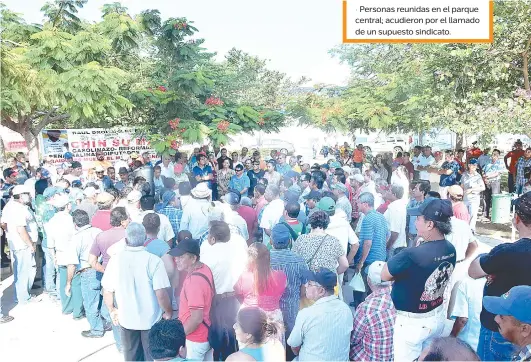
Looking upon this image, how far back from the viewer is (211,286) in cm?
354

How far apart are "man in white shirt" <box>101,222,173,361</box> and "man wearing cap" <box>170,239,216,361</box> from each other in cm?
23

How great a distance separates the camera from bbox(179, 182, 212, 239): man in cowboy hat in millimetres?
5652

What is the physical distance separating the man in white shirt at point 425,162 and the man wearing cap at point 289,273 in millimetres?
8876

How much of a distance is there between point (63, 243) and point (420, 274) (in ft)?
13.3

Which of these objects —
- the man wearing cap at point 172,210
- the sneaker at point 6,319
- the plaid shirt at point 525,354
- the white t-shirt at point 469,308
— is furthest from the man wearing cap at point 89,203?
the plaid shirt at point 525,354

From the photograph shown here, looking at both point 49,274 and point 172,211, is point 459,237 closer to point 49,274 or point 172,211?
point 172,211

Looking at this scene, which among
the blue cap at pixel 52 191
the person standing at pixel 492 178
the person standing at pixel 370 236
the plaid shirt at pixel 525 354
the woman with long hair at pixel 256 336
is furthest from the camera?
the person standing at pixel 492 178

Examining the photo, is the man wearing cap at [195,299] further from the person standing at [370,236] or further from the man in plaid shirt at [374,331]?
the person standing at [370,236]

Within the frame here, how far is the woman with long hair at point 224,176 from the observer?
32.5ft

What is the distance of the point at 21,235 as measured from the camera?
570 centimetres

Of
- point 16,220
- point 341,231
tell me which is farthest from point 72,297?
point 341,231

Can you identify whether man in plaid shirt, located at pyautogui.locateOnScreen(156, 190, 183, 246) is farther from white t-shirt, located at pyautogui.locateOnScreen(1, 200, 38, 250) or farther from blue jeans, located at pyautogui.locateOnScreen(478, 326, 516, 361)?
blue jeans, located at pyautogui.locateOnScreen(478, 326, 516, 361)

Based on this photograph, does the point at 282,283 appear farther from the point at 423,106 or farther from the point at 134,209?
→ the point at 423,106

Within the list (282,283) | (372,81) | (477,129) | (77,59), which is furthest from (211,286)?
(372,81)
